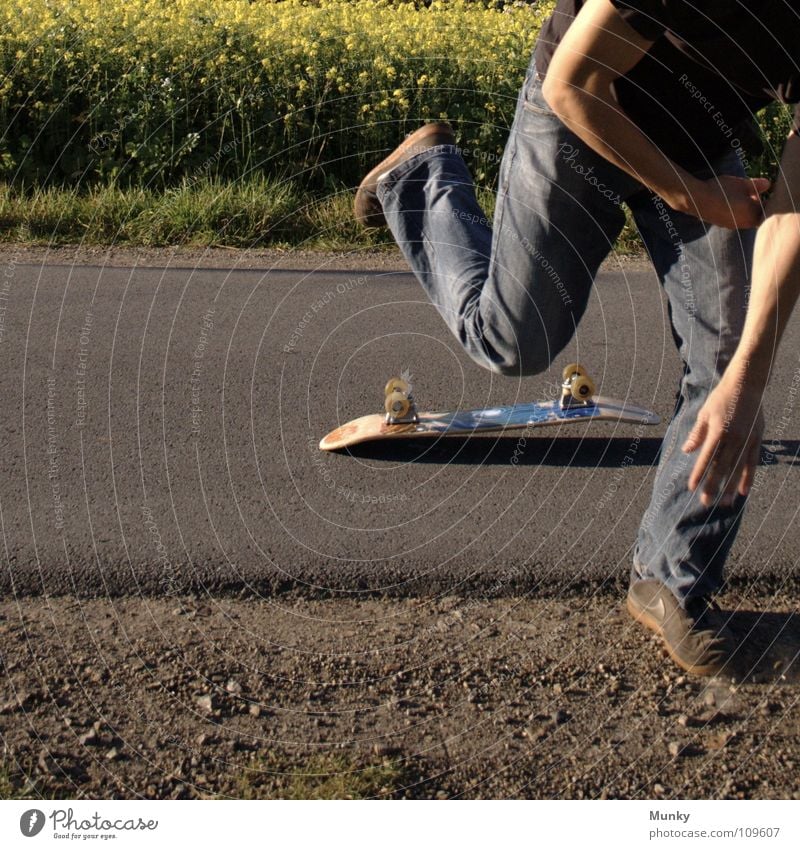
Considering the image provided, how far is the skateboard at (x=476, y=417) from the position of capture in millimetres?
4312

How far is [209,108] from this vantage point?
7.64 meters

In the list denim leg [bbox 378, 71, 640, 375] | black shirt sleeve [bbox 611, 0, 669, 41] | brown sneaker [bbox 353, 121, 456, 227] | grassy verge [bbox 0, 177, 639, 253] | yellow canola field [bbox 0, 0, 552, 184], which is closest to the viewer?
black shirt sleeve [bbox 611, 0, 669, 41]

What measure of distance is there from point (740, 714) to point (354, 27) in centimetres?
579

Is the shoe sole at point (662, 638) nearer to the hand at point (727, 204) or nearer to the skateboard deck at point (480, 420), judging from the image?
the hand at point (727, 204)

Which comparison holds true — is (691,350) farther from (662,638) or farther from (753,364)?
(662,638)

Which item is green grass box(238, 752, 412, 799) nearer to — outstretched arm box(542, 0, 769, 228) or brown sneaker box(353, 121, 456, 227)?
outstretched arm box(542, 0, 769, 228)

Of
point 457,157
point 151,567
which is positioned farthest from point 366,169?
point 151,567

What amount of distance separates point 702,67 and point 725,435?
935 mm

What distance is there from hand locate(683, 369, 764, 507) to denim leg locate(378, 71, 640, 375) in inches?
30.6

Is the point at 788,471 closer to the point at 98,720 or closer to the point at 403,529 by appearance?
the point at 403,529

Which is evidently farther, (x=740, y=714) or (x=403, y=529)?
(x=403, y=529)

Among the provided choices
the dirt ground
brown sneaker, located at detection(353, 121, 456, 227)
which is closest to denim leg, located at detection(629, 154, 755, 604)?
the dirt ground

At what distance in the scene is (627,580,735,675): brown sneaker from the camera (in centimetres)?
304

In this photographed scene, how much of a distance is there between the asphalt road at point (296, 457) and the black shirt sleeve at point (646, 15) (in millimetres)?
1635
